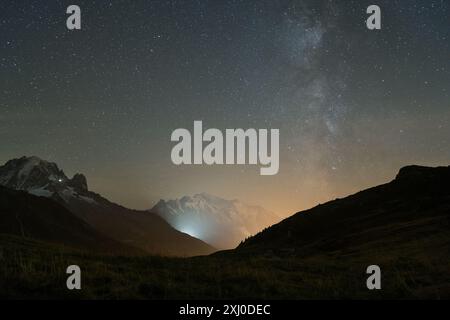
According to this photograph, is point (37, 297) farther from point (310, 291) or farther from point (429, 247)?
point (429, 247)

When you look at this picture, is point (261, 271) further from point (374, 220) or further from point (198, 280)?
point (374, 220)

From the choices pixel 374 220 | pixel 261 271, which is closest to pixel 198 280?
pixel 261 271

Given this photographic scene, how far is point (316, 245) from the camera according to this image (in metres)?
41.9

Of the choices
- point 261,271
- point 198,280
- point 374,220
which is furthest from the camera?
point 374,220

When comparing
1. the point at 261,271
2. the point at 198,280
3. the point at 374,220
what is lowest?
the point at 198,280

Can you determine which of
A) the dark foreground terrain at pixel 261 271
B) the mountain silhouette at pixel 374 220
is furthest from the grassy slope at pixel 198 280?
the mountain silhouette at pixel 374 220

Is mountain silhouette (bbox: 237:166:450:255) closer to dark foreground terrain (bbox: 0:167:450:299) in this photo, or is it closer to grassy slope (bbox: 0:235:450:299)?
dark foreground terrain (bbox: 0:167:450:299)

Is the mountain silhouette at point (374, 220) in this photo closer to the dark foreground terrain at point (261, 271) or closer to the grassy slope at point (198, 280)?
the dark foreground terrain at point (261, 271)

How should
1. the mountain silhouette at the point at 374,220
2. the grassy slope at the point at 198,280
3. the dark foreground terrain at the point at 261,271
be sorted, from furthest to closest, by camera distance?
the mountain silhouette at the point at 374,220 → the dark foreground terrain at the point at 261,271 → the grassy slope at the point at 198,280

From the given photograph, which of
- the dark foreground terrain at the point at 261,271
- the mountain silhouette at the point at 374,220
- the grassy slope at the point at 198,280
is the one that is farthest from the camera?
the mountain silhouette at the point at 374,220

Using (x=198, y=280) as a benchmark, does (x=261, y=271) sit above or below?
above

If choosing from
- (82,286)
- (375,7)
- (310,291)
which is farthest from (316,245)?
(82,286)

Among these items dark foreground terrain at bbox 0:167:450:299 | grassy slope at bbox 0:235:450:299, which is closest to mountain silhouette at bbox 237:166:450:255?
dark foreground terrain at bbox 0:167:450:299

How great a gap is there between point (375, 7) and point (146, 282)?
1844cm
